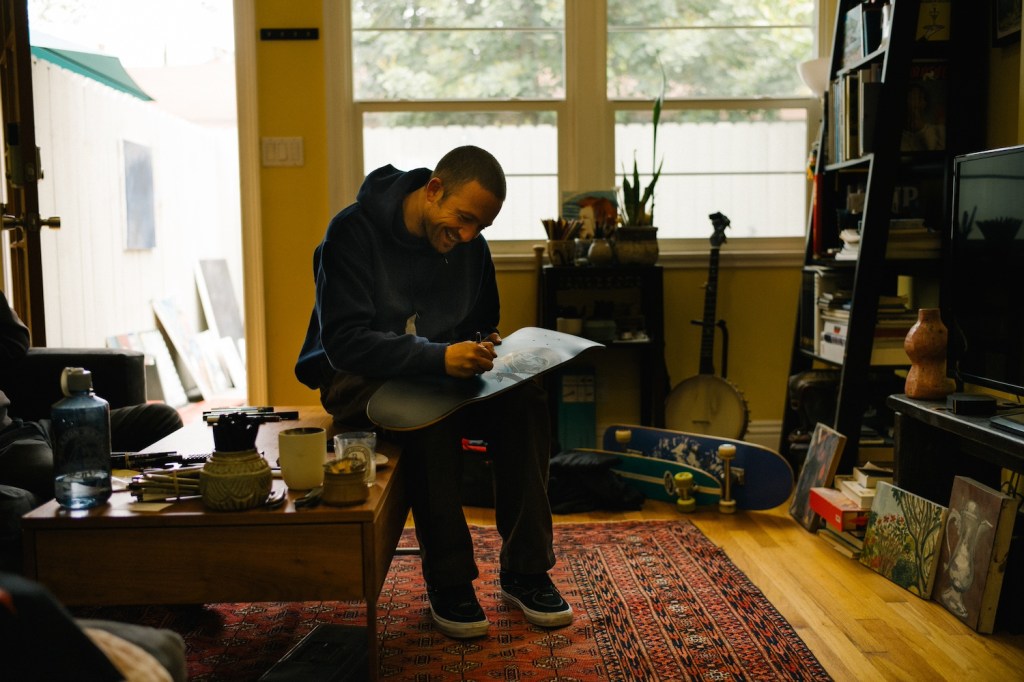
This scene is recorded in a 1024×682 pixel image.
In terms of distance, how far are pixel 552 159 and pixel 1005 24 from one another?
5.62 ft

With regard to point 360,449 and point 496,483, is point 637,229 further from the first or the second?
point 360,449

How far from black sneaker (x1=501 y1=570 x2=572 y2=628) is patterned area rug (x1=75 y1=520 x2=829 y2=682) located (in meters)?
0.02

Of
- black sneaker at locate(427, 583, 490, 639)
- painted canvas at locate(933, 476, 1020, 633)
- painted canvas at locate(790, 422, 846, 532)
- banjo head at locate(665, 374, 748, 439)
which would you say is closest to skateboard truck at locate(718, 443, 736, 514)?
painted canvas at locate(790, 422, 846, 532)

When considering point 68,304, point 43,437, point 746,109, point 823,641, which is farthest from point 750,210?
point 68,304

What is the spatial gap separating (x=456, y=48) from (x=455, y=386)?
2.23m

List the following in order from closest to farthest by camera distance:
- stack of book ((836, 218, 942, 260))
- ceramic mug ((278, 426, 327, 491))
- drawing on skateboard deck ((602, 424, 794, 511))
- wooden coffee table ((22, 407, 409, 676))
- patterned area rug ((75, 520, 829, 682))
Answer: wooden coffee table ((22, 407, 409, 676)), ceramic mug ((278, 426, 327, 491)), patterned area rug ((75, 520, 829, 682)), stack of book ((836, 218, 942, 260)), drawing on skateboard deck ((602, 424, 794, 511))

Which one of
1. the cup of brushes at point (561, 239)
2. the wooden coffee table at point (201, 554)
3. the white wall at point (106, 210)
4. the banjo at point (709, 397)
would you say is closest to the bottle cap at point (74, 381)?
the wooden coffee table at point (201, 554)

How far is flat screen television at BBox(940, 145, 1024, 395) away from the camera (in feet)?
6.67

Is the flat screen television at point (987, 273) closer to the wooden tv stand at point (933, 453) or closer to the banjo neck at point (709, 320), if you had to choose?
the wooden tv stand at point (933, 453)

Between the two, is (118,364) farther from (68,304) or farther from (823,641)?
(68,304)

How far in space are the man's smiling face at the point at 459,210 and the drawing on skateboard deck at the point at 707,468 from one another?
124 cm

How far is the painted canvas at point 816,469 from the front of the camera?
2.76m

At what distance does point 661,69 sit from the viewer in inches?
149

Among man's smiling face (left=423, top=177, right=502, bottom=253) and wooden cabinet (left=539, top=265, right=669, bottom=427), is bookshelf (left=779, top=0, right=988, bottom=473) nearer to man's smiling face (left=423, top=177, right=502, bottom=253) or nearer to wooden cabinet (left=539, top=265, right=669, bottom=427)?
wooden cabinet (left=539, top=265, right=669, bottom=427)
